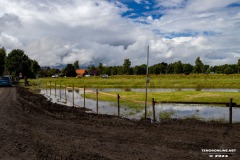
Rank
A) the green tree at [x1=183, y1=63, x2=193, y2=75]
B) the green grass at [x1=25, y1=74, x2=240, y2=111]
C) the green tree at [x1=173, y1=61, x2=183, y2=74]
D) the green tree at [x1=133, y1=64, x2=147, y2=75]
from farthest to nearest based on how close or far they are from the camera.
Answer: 1. the green tree at [x1=133, y1=64, x2=147, y2=75]
2. the green tree at [x1=183, y1=63, x2=193, y2=75]
3. the green tree at [x1=173, y1=61, x2=183, y2=74]
4. the green grass at [x1=25, y1=74, x2=240, y2=111]

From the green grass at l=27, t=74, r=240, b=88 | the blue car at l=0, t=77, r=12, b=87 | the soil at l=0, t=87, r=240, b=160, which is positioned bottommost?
the green grass at l=27, t=74, r=240, b=88

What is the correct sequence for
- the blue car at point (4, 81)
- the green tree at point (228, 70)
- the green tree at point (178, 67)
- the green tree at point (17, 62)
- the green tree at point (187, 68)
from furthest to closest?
1. the green tree at point (187, 68)
2. the green tree at point (178, 67)
3. the green tree at point (228, 70)
4. the green tree at point (17, 62)
5. the blue car at point (4, 81)

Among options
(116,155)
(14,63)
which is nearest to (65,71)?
(14,63)

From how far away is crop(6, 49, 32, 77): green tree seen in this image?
84500mm

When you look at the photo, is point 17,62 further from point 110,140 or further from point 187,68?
A: point 187,68

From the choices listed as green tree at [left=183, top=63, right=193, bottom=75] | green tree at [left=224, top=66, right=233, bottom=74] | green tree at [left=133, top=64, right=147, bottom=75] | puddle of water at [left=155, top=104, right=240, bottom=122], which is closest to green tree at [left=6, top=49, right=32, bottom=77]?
puddle of water at [left=155, top=104, right=240, bottom=122]

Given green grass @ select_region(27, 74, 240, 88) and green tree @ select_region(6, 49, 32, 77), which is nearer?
Result: green grass @ select_region(27, 74, 240, 88)

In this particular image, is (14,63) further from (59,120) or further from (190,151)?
(190,151)

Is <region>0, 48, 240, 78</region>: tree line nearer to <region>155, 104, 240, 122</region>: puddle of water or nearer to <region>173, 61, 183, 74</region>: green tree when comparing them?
<region>173, 61, 183, 74</region>: green tree

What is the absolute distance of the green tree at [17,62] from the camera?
8450 cm

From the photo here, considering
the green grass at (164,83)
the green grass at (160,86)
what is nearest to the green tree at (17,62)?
the green grass at (160,86)

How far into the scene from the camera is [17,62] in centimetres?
8481

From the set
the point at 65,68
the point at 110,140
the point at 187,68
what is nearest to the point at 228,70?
the point at 187,68

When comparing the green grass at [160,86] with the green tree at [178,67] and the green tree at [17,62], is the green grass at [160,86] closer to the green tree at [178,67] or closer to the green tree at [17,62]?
the green tree at [17,62]
